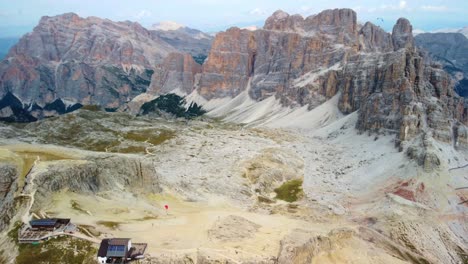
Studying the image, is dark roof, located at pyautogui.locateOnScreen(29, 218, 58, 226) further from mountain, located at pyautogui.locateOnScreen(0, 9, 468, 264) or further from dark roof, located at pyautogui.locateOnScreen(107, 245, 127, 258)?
dark roof, located at pyautogui.locateOnScreen(107, 245, 127, 258)

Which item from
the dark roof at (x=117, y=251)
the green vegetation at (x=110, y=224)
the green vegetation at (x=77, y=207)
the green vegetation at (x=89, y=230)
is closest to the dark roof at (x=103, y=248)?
the dark roof at (x=117, y=251)

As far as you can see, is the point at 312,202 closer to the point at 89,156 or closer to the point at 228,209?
the point at 228,209

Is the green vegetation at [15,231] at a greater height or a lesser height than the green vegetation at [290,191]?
greater

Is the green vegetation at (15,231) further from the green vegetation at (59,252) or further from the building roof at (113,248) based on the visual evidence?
the building roof at (113,248)

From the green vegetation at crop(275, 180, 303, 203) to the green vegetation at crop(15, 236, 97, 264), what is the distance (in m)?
69.3

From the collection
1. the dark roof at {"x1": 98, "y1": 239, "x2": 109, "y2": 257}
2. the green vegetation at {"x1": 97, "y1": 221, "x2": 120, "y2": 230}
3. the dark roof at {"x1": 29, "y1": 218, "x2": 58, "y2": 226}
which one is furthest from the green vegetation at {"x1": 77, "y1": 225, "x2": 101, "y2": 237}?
the dark roof at {"x1": 98, "y1": 239, "x2": 109, "y2": 257}

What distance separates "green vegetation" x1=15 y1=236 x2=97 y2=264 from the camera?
5538cm

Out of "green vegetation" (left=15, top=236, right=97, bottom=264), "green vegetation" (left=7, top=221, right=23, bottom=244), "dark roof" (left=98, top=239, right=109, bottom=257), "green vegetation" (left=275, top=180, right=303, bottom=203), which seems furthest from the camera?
"green vegetation" (left=275, top=180, right=303, bottom=203)

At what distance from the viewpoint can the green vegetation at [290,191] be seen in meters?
120

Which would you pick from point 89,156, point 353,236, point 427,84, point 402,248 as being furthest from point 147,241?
point 427,84

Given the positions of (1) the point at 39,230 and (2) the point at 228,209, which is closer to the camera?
(1) the point at 39,230

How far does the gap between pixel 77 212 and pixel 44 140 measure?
308 feet

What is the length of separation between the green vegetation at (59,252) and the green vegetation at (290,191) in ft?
227

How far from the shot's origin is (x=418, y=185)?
114 metres
